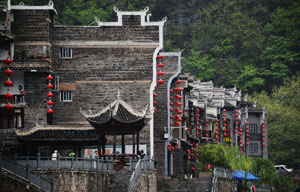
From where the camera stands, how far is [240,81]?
566 feet

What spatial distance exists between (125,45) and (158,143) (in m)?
10.0

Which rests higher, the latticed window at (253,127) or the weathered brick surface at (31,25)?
the weathered brick surface at (31,25)

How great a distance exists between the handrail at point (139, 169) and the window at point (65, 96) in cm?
1132

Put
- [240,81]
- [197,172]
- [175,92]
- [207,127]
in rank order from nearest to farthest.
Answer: [175,92] → [197,172] → [207,127] → [240,81]

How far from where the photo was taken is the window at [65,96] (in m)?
79.5

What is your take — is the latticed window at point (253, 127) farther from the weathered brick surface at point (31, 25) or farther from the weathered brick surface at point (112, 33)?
the weathered brick surface at point (31, 25)

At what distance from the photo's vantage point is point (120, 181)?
2457 inches

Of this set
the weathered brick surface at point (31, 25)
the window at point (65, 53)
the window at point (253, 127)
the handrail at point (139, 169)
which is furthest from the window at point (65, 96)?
the window at point (253, 127)

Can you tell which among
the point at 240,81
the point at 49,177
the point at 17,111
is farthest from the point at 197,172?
the point at 240,81

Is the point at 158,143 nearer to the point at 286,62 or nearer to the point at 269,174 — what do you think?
the point at 269,174

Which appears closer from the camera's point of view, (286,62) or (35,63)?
(35,63)

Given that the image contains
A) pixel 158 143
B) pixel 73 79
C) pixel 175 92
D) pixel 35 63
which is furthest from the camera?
pixel 175 92

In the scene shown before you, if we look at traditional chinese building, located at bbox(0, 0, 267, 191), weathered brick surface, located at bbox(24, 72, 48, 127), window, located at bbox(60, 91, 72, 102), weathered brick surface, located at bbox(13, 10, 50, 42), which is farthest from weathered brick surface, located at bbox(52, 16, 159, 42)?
weathered brick surface, located at bbox(24, 72, 48, 127)

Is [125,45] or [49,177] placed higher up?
[125,45]
